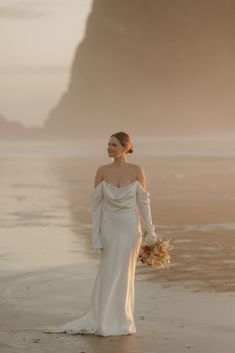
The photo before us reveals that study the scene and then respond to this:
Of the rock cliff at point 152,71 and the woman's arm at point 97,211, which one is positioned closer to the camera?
the woman's arm at point 97,211

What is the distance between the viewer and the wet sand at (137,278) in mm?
8609

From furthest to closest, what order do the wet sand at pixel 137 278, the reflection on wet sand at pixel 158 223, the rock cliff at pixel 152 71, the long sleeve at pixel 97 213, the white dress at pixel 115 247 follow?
the rock cliff at pixel 152 71 → the reflection on wet sand at pixel 158 223 → the long sleeve at pixel 97 213 → the white dress at pixel 115 247 → the wet sand at pixel 137 278

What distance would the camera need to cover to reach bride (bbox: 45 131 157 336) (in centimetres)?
903

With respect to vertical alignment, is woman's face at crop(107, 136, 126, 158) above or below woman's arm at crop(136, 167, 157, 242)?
above

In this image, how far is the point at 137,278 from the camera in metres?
11.9

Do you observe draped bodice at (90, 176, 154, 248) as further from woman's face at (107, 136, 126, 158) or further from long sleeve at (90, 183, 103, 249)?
woman's face at (107, 136, 126, 158)

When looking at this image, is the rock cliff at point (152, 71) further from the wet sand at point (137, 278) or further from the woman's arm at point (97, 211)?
the woman's arm at point (97, 211)

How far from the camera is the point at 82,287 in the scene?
1143 cm

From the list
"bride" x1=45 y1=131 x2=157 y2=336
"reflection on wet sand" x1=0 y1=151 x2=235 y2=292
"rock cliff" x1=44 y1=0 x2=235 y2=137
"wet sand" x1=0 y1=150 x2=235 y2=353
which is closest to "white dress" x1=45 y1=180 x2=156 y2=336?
"bride" x1=45 y1=131 x2=157 y2=336

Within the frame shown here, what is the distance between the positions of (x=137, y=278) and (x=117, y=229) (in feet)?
9.39

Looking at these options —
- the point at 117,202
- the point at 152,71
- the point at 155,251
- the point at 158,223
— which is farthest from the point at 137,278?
the point at 152,71

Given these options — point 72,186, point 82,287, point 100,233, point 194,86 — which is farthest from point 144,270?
point 194,86

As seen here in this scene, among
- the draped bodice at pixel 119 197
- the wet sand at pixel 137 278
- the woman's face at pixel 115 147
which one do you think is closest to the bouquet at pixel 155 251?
the draped bodice at pixel 119 197

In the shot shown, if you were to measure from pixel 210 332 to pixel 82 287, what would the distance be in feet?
9.30
